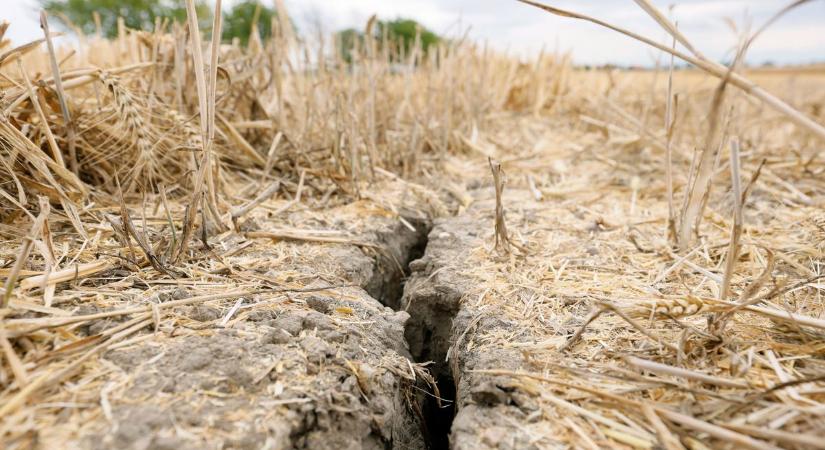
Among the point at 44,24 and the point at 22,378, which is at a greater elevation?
the point at 44,24

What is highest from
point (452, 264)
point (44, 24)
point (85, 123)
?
point (44, 24)

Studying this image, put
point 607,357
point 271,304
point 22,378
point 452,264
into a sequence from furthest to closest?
point 452,264 < point 271,304 < point 607,357 < point 22,378

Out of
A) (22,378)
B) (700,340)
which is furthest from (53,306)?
(700,340)

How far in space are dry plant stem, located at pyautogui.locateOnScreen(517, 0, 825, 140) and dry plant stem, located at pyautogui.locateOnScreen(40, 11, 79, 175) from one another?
140 cm

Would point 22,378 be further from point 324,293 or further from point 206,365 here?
point 324,293

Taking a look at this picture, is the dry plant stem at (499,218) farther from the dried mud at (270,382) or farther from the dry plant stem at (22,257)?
the dry plant stem at (22,257)

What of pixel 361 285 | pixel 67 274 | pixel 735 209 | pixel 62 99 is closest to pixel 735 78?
pixel 735 209

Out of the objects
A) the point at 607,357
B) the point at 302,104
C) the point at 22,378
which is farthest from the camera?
the point at 302,104

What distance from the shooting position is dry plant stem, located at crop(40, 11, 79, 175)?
59.2 inches

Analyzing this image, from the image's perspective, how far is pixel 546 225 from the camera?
2.09m

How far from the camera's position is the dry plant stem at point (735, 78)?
3.02 feet

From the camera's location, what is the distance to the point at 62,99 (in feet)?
5.70

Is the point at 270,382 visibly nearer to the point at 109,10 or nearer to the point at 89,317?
the point at 89,317

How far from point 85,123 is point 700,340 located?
6.95ft
